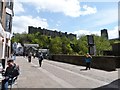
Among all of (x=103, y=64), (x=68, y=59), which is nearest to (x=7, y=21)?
(x=68, y=59)

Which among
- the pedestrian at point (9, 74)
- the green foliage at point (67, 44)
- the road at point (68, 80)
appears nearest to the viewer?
the pedestrian at point (9, 74)

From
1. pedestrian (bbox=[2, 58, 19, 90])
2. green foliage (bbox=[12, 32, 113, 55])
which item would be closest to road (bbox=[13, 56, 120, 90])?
pedestrian (bbox=[2, 58, 19, 90])

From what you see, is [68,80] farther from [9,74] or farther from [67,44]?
[67,44]

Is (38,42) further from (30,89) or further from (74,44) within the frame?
(30,89)

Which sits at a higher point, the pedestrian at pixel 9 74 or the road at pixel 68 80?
the pedestrian at pixel 9 74

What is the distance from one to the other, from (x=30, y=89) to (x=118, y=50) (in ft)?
67.7

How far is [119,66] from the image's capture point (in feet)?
68.0

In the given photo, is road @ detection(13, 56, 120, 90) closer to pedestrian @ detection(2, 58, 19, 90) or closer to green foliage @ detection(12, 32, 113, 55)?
pedestrian @ detection(2, 58, 19, 90)

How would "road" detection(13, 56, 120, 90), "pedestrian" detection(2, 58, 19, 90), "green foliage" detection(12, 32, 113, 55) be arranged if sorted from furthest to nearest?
1. "green foliage" detection(12, 32, 113, 55)
2. "road" detection(13, 56, 120, 90)
3. "pedestrian" detection(2, 58, 19, 90)

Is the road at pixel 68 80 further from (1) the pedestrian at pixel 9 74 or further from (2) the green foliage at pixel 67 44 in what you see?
(2) the green foliage at pixel 67 44

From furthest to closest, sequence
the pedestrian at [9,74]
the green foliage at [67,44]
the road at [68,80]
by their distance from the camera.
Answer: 1. the green foliage at [67,44]
2. the road at [68,80]
3. the pedestrian at [9,74]

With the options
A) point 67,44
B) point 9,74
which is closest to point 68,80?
point 9,74

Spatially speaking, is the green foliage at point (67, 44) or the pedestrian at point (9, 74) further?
the green foliage at point (67, 44)

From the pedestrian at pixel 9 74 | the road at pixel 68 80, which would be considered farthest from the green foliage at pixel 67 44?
the pedestrian at pixel 9 74
